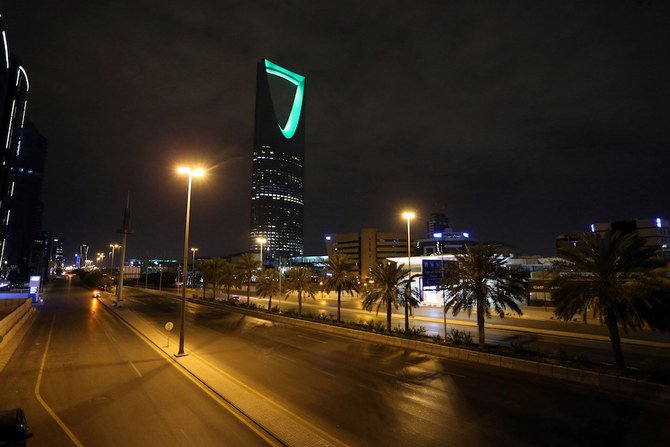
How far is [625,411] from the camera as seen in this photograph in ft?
39.8

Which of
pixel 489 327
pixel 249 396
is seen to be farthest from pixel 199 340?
pixel 489 327

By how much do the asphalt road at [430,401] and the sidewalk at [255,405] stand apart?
0.40 meters

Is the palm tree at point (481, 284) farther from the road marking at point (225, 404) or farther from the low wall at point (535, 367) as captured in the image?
the road marking at point (225, 404)

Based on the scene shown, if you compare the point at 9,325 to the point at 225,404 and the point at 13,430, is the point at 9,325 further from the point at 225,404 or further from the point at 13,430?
the point at 13,430

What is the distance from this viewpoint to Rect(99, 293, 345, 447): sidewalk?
9.91 meters

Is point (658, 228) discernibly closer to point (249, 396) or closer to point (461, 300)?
point (461, 300)

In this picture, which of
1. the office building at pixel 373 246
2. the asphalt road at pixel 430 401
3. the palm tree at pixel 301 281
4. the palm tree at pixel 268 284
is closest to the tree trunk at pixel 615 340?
the asphalt road at pixel 430 401

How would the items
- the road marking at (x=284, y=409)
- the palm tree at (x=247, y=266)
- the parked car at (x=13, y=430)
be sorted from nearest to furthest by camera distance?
the parked car at (x=13, y=430)
the road marking at (x=284, y=409)
the palm tree at (x=247, y=266)

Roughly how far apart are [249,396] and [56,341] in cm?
1993

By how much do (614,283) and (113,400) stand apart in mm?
21675

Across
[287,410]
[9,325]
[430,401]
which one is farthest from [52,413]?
[9,325]

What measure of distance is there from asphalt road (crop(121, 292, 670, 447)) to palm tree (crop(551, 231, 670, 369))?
3.82 metres

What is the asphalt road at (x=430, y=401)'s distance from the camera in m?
10.2

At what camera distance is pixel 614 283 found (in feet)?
53.8
